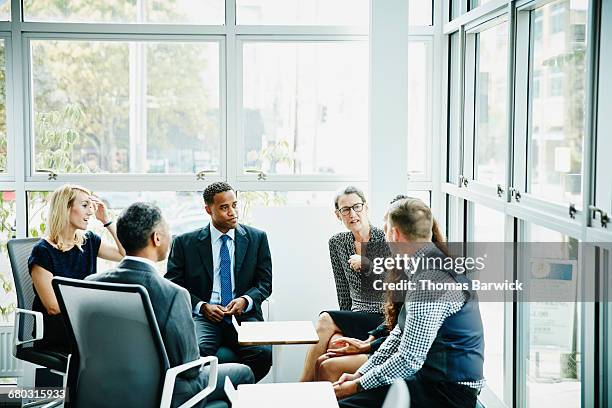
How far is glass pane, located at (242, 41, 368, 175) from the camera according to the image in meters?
→ 6.18

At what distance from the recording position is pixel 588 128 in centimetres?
349

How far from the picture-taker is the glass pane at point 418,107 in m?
6.18

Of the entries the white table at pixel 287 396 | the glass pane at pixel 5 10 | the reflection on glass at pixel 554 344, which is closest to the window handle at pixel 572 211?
the reflection on glass at pixel 554 344

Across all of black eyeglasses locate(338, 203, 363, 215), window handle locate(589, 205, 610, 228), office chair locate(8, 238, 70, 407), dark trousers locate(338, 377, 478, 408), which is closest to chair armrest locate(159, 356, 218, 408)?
dark trousers locate(338, 377, 478, 408)

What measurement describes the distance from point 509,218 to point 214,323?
1.93 meters

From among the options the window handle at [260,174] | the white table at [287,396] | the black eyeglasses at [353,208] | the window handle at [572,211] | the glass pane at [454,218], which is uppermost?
the window handle at [260,174]

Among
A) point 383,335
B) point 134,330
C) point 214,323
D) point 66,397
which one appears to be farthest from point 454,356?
point 214,323

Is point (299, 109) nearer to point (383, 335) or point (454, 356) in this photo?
point (383, 335)

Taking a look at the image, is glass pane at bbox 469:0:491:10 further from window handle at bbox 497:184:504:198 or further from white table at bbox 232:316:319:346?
white table at bbox 232:316:319:346

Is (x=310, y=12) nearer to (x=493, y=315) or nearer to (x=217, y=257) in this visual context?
(x=217, y=257)

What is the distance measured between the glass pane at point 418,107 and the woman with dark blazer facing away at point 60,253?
2.49 m

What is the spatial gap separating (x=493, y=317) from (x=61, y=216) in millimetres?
2834

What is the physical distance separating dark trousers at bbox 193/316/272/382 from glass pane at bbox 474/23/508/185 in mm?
1816

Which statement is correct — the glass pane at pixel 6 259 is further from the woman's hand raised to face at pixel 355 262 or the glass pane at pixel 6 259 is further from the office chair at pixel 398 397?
the office chair at pixel 398 397
